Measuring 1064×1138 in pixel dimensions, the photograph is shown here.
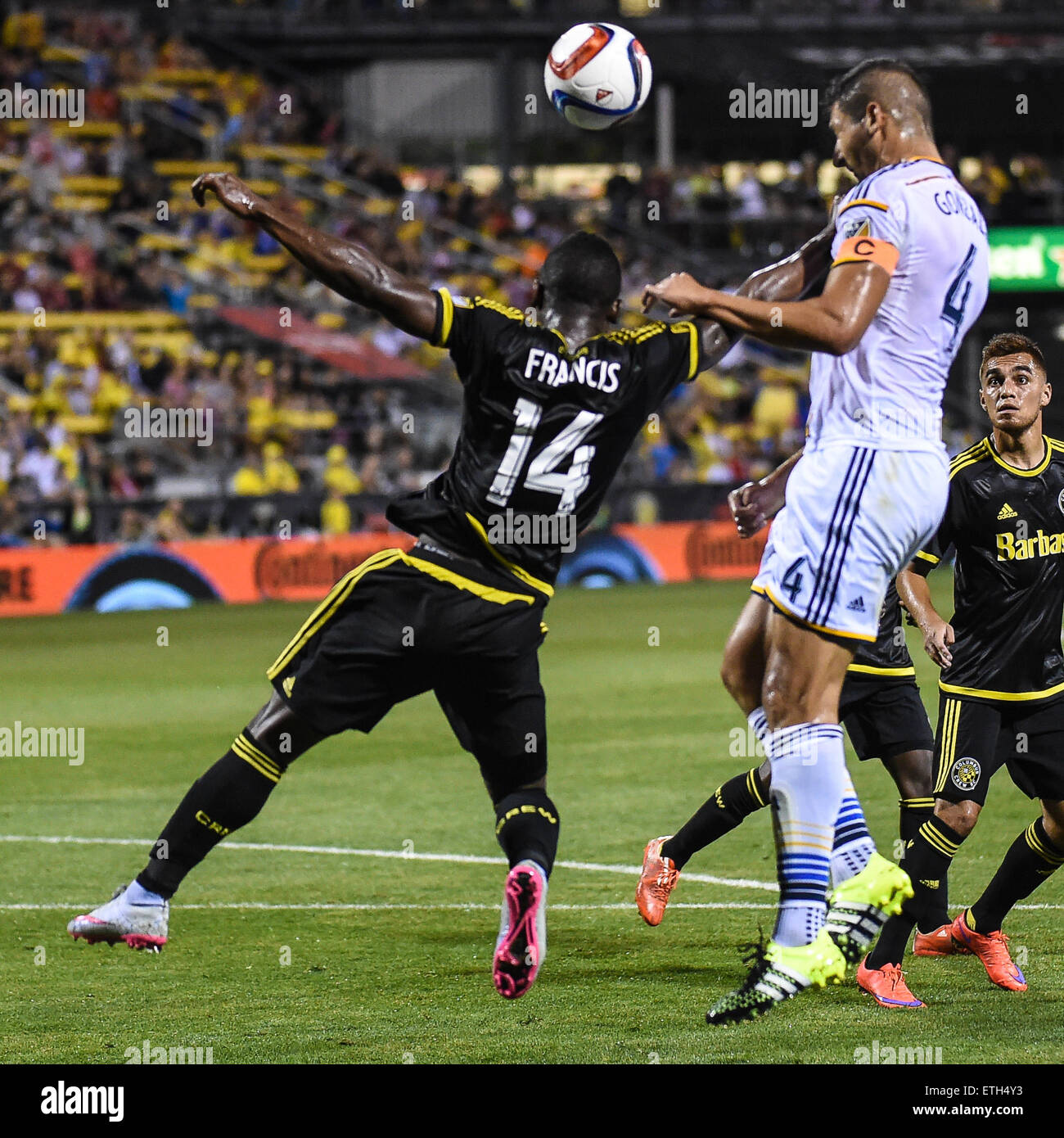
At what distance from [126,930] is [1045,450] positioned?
12.5ft

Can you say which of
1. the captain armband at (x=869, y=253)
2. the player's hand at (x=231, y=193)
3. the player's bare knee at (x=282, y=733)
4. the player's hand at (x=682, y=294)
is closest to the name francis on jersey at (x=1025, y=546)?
the captain armband at (x=869, y=253)

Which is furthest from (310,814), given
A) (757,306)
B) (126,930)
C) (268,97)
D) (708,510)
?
(268,97)

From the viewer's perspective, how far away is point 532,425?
5.46 metres

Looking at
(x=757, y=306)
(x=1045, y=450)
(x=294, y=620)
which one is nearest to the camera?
(x=757, y=306)

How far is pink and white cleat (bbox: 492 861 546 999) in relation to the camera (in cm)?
528

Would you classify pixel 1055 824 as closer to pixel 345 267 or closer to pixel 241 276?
pixel 345 267

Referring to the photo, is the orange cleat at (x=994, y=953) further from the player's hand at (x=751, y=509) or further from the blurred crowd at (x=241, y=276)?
the blurred crowd at (x=241, y=276)

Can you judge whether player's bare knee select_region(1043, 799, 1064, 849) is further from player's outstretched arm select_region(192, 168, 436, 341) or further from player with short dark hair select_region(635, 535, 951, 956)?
player's outstretched arm select_region(192, 168, 436, 341)

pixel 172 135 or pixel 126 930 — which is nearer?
pixel 126 930

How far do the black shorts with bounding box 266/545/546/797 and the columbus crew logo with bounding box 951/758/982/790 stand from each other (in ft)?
5.55

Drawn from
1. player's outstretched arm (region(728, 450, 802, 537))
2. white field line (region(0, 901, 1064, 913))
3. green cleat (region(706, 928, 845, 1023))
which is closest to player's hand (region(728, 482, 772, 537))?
player's outstretched arm (region(728, 450, 802, 537))

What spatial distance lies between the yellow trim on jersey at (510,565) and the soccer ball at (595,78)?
157cm

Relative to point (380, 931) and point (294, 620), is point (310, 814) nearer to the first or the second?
point (380, 931)

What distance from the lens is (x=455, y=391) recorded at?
85.5ft
